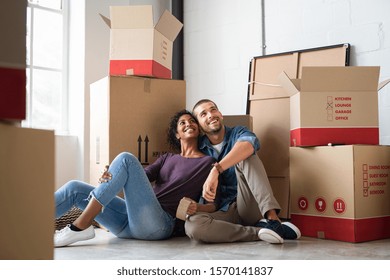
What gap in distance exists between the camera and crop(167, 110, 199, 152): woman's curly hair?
265 cm

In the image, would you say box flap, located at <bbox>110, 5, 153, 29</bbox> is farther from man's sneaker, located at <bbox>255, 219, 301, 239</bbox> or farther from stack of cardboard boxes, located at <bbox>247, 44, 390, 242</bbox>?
man's sneaker, located at <bbox>255, 219, 301, 239</bbox>

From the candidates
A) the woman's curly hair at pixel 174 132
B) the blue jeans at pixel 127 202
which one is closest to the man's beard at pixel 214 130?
the woman's curly hair at pixel 174 132

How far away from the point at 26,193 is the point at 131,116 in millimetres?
1882

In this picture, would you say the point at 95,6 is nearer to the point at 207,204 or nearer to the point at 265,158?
the point at 265,158

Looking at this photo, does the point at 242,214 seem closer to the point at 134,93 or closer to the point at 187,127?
the point at 187,127

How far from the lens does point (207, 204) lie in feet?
7.72

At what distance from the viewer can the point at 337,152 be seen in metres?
2.30

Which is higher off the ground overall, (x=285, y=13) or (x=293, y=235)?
(x=285, y=13)

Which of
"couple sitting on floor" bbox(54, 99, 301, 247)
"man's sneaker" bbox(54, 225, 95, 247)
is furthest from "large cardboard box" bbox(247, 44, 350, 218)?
"man's sneaker" bbox(54, 225, 95, 247)

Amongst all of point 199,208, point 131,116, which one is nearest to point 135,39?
point 131,116

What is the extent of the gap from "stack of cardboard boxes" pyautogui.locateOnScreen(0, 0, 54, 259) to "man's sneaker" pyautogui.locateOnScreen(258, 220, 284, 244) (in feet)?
4.72
